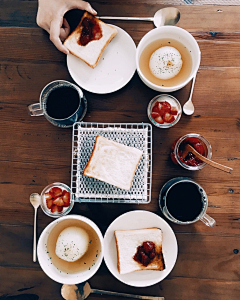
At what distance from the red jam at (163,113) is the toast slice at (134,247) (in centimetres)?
51

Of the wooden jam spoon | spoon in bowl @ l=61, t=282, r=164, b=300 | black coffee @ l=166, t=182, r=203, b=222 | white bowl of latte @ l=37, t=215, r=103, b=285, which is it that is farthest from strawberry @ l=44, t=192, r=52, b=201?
the wooden jam spoon

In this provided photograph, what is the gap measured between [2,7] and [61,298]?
4.87 feet

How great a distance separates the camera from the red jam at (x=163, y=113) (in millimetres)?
1106

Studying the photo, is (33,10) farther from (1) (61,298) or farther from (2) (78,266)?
(1) (61,298)

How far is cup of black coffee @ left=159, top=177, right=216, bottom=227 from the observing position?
1.02 metres

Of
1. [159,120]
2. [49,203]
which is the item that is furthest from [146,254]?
[159,120]

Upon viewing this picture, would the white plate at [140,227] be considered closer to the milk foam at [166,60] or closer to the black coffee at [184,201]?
the black coffee at [184,201]

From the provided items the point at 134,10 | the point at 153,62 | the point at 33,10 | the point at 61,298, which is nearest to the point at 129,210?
the point at 61,298

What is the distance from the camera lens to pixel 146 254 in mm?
1037

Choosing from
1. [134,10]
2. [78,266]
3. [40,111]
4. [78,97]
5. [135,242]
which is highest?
[134,10]

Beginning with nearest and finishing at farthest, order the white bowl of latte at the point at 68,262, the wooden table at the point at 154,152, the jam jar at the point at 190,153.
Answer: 1. the white bowl of latte at the point at 68,262
2. the jam jar at the point at 190,153
3. the wooden table at the point at 154,152

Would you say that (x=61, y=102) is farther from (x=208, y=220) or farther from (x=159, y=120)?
Answer: (x=208, y=220)

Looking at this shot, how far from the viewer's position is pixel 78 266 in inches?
41.8

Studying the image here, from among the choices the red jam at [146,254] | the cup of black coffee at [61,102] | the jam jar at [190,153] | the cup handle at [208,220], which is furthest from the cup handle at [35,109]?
the cup handle at [208,220]
